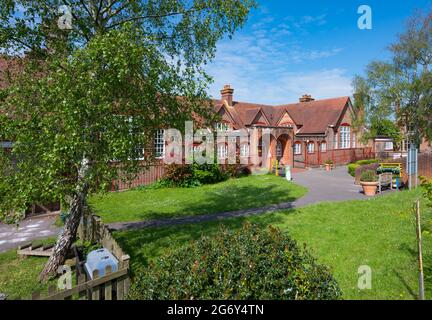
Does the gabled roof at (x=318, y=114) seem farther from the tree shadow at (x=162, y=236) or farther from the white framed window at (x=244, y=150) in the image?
the tree shadow at (x=162, y=236)

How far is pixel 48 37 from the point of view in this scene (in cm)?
718

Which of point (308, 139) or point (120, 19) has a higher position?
point (120, 19)

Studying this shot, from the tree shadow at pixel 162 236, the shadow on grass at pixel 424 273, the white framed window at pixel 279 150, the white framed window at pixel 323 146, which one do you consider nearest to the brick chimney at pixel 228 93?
the white framed window at pixel 279 150

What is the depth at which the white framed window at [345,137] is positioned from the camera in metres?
38.3

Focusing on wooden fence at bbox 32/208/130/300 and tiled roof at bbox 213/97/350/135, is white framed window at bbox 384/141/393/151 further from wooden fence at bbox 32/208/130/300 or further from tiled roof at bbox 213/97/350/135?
wooden fence at bbox 32/208/130/300

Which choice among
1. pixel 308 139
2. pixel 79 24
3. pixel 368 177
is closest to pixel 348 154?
pixel 308 139

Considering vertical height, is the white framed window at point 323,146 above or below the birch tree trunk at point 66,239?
above

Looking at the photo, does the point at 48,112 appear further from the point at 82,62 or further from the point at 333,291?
A: the point at 333,291

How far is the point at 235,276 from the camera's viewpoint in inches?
147

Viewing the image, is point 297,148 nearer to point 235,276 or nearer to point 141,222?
point 141,222

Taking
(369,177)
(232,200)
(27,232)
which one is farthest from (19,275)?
(369,177)

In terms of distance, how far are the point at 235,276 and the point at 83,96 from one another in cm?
416

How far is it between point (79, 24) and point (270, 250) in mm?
6897

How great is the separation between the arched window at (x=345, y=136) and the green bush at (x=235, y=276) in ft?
122
